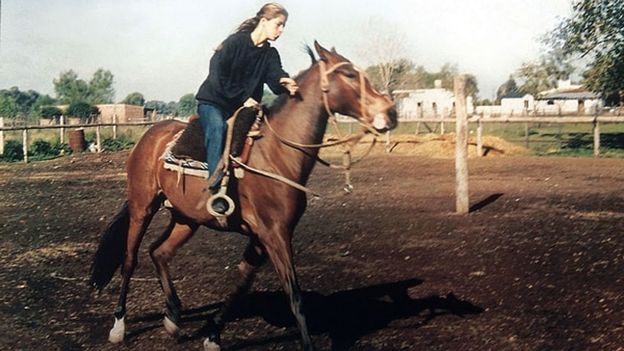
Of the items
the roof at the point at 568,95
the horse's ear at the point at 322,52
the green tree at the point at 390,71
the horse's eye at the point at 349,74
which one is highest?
the roof at the point at 568,95

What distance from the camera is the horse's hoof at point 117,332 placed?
216 inches

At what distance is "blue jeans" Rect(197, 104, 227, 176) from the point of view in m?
5.02

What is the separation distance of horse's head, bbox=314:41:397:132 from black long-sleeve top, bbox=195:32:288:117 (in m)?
0.42

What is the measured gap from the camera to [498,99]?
9394cm

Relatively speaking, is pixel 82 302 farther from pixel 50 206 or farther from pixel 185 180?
pixel 50 206

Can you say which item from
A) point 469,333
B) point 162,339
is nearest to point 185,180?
point 162,339

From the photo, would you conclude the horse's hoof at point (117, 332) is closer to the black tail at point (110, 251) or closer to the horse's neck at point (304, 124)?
the black tail at point (110, 251)

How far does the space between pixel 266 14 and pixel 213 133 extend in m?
1.07

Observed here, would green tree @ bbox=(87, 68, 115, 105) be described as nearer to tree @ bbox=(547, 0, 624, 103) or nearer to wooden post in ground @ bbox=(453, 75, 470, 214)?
tree @ bbox=(547, 0, 624, 103)

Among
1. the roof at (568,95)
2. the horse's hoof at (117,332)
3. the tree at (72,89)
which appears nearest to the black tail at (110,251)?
the horse's hoof at (117,332)

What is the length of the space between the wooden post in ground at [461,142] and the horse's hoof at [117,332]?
739 cm

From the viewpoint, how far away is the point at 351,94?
466 cm

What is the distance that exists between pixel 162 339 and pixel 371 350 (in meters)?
1.96

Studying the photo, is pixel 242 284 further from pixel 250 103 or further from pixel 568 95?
pixel 568 95
